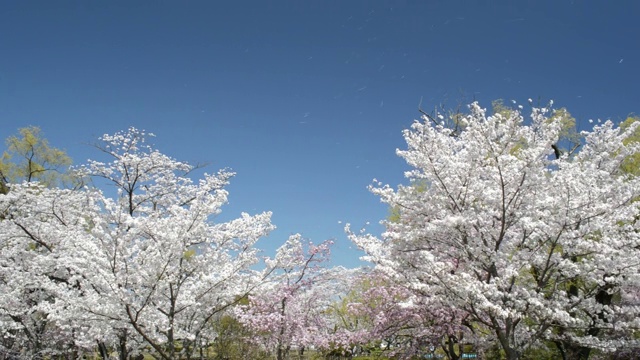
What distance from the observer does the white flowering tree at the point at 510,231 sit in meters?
7.67

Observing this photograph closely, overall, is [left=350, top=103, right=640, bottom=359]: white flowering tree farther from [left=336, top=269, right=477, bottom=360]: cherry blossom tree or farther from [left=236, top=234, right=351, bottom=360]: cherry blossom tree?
[left=236, top=234, right=351, bottom=360]: cherry blossom tree

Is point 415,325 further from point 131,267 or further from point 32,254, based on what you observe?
point 32,254

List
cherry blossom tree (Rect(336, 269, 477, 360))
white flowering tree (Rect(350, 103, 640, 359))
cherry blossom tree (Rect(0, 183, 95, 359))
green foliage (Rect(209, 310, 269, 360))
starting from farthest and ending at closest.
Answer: green foliage (Rect(209, 310, 269, 360)) → cherry blossom tree (Rect(0, 183, 95, 359)) → cherry blossom tree (Rect(336, 269, 477, 360)) → white flowering tree (Rect(350, 103, 640, 359))

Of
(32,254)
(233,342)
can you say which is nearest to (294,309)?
(233,342)

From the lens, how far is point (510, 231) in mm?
9094

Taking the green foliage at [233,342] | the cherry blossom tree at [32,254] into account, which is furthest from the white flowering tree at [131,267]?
the green foliage at [233,342]

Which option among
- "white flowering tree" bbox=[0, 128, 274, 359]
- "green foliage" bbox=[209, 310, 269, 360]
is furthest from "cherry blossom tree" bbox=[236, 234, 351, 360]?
"white flowering tree" bbox=[0, 128, 274, 359]

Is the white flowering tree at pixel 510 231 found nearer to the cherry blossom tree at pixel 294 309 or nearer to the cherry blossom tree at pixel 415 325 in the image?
the cherry blossom tree at pixel 415 325

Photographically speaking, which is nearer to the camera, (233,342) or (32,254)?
(32,254)

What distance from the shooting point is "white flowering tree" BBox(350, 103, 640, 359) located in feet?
25.2

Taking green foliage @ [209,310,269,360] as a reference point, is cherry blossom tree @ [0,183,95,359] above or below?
above

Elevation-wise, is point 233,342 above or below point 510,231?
below

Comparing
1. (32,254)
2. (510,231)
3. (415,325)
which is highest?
(32,254)

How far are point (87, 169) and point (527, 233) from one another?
1365 centimetres
